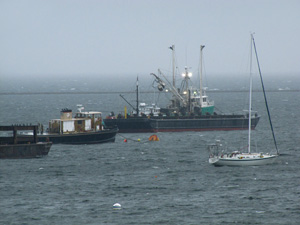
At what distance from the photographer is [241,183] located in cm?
6525

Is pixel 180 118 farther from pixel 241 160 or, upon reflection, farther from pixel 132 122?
pixel 241 160

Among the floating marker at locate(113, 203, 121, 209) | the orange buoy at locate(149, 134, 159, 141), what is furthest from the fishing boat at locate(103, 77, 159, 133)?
the floating marker at locate(113, 203, 121, 209)

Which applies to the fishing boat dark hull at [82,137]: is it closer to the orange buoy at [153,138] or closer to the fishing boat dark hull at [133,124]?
the orange buoy at [153,138]

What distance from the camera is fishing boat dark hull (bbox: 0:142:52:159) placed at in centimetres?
8050

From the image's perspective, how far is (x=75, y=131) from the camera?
9481cm

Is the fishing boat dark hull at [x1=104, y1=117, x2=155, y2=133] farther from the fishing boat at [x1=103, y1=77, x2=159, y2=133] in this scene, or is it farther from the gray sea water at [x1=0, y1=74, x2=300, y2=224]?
the gray sea water at [x1=0, y1=74, x2=300, y2=224]

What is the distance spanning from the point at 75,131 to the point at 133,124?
20815 millimetres

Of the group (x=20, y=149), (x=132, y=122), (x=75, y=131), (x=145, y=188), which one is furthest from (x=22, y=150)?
(x=132, y=122)

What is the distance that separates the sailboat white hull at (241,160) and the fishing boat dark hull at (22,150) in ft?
79.4

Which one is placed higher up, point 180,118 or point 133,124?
point 180,118

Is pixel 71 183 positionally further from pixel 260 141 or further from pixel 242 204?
pixel 260 141

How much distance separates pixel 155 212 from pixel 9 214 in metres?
13.3

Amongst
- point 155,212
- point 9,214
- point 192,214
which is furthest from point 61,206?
point 192,214

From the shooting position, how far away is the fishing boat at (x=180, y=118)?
373 feet
